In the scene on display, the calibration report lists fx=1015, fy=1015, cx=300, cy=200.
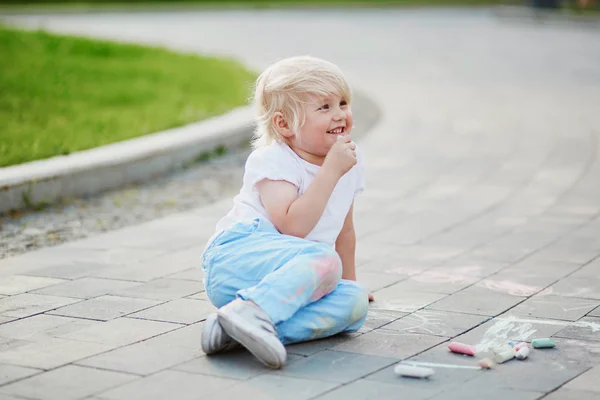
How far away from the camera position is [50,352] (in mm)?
3504

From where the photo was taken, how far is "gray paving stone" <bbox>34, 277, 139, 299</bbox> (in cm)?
431

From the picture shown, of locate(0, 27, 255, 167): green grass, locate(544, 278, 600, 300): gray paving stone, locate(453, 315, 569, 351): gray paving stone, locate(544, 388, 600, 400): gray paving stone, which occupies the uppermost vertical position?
locate(544, 388, 600, 400): gray paving stone

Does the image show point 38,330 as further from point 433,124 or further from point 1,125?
point 433,124

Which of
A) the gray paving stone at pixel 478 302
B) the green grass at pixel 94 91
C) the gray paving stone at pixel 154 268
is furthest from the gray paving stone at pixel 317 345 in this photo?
the green grass at pixel 94 91

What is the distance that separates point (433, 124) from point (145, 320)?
5644mm

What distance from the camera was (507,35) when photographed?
18.8 m

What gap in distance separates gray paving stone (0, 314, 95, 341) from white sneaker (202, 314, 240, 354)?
0.65 m

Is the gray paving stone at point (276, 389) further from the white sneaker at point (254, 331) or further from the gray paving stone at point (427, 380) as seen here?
the gray paving stone at point (427, 380)

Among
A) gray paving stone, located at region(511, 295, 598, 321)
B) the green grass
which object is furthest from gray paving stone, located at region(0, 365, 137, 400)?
the green grass

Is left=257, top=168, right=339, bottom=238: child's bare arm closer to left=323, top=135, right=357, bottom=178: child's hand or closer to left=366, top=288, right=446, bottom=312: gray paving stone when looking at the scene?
left=323, top=135, right=357, bottom=178: child's hand

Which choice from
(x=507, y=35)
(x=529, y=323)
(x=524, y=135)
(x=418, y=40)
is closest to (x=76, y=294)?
(x=529, y=323)

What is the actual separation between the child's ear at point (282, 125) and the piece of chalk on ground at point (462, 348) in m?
0.97

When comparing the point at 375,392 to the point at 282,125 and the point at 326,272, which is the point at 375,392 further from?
the point at 282,125

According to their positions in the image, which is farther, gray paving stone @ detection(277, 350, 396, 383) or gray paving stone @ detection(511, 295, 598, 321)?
gray paving stone @ detection(511, 295, 598, 321)
